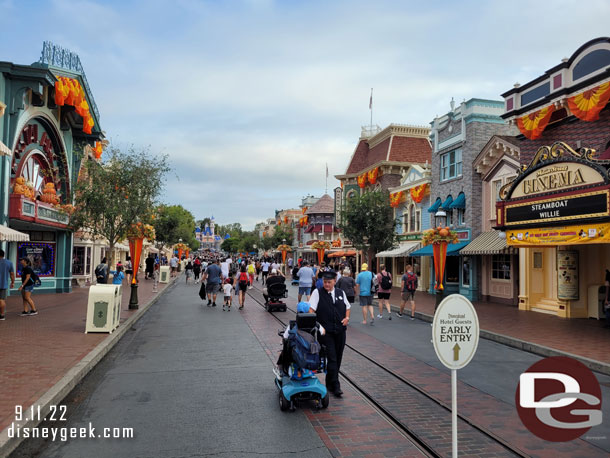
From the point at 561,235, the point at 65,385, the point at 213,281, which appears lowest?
the point at 65,385

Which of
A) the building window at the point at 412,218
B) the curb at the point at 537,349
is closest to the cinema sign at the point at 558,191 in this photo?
the curb at the point at 537,349

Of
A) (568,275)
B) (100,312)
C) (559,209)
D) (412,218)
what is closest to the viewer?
(100,312)

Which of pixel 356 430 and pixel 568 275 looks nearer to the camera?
pixel 356 430

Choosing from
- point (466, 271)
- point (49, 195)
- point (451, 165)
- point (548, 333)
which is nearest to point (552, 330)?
point (548, 333)

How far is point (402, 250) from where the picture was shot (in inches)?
1179

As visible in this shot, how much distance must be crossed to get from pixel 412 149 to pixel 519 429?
33.5 meters

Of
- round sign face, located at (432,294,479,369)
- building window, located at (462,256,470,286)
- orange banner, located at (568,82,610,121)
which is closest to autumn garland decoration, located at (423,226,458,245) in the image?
orange banner, located at (568,82,610,121)

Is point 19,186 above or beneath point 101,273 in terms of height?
above

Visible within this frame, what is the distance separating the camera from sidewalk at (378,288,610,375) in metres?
9.89

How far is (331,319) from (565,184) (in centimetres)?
1054

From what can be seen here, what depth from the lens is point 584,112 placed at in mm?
14617

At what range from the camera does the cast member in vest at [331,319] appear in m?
6.80

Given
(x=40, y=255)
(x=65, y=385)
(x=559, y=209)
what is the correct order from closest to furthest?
1. (x=65, y=385)
2. (x=559, y=209)
3. (x=40, y=255)

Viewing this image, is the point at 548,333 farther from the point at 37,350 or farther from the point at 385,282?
the point at 37,350
